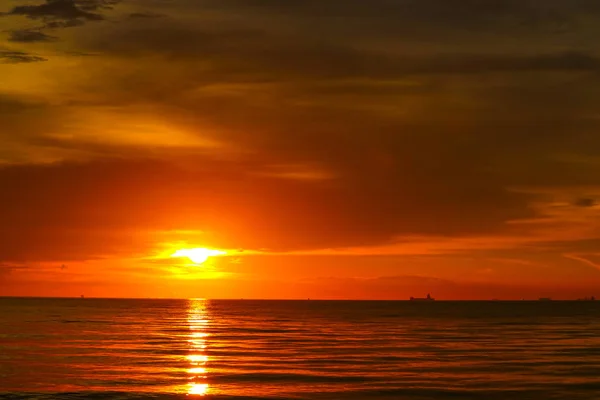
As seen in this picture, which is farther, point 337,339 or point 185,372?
point 337,339

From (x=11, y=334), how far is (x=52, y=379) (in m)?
59.5

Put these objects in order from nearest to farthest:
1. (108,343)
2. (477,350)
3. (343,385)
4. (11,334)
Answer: (343,385) → (477,350) → (108,343) → (11,334)

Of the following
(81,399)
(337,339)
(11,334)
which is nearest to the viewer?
(81,399)

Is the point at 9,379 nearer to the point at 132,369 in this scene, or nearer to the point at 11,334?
the point at 132,369

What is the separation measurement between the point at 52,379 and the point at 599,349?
198 ft

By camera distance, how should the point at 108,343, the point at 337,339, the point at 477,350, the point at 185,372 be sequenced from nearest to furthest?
the point at 185,372 < the point at 477,350 < the point at 108,343 < the point at 337,339

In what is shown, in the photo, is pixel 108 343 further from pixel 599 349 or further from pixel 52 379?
pixel 599 349

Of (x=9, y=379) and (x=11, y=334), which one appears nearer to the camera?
(x=9, y=379)

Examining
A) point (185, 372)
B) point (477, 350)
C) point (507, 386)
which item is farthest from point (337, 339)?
point (507, 386)

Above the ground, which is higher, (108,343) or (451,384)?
(108,343)

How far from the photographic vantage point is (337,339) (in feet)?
343

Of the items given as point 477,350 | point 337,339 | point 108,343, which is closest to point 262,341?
point 337,339

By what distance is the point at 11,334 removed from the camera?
369ft

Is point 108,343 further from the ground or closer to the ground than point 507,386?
further from the ground
